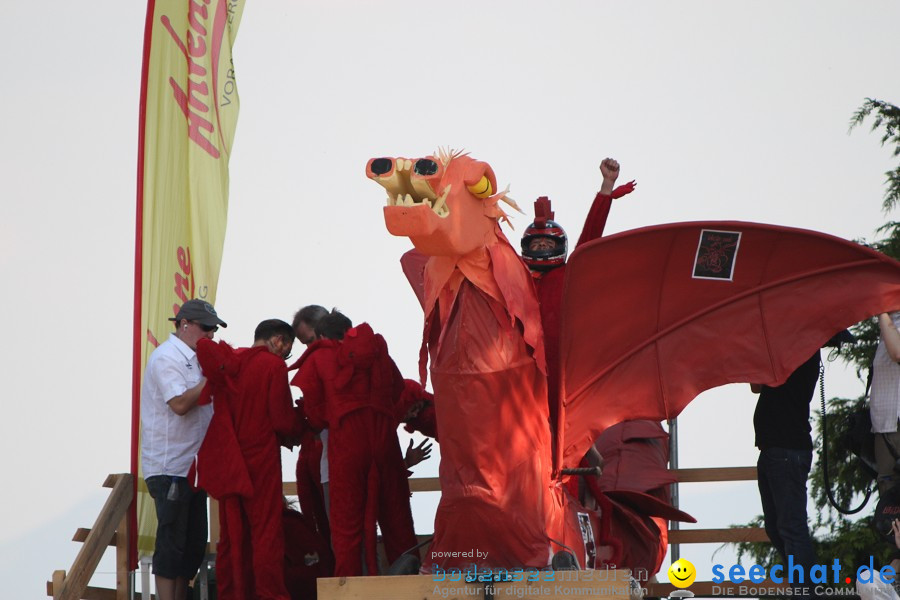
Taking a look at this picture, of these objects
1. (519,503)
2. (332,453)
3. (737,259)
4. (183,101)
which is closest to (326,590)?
(519,503)

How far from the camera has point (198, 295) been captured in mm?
8555

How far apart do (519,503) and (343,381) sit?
164 cm

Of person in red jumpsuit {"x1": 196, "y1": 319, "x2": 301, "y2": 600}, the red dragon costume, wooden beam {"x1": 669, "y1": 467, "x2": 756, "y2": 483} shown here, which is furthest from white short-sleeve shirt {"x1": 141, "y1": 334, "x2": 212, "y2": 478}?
wooden beam {"x1": 669, "y1": 467, "x2": 756, "y2": 483}

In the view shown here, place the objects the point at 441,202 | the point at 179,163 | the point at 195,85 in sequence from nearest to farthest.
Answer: the point at 441,202 < the point at 179,163 < the point at 195,85

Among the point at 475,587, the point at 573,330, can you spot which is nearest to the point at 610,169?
the point at 573,330

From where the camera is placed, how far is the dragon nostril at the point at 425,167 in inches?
238

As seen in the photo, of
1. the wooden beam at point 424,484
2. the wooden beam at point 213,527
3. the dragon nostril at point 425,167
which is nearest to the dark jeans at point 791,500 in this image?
the dragon nostril at point 425,167

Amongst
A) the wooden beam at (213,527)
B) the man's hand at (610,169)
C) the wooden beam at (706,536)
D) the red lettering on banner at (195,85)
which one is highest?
the red lettering on banner at (195,85)

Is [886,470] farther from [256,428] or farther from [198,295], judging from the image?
[198,295]

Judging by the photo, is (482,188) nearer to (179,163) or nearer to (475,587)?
(475,587)

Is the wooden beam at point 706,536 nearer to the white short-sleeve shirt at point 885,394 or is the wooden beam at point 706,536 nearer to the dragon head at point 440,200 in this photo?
the white short-sleeve shirt at point 885,394

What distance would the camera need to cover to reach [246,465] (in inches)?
295

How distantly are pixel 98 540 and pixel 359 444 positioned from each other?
1583 mm

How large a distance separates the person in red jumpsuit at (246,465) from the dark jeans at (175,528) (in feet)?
0.55
